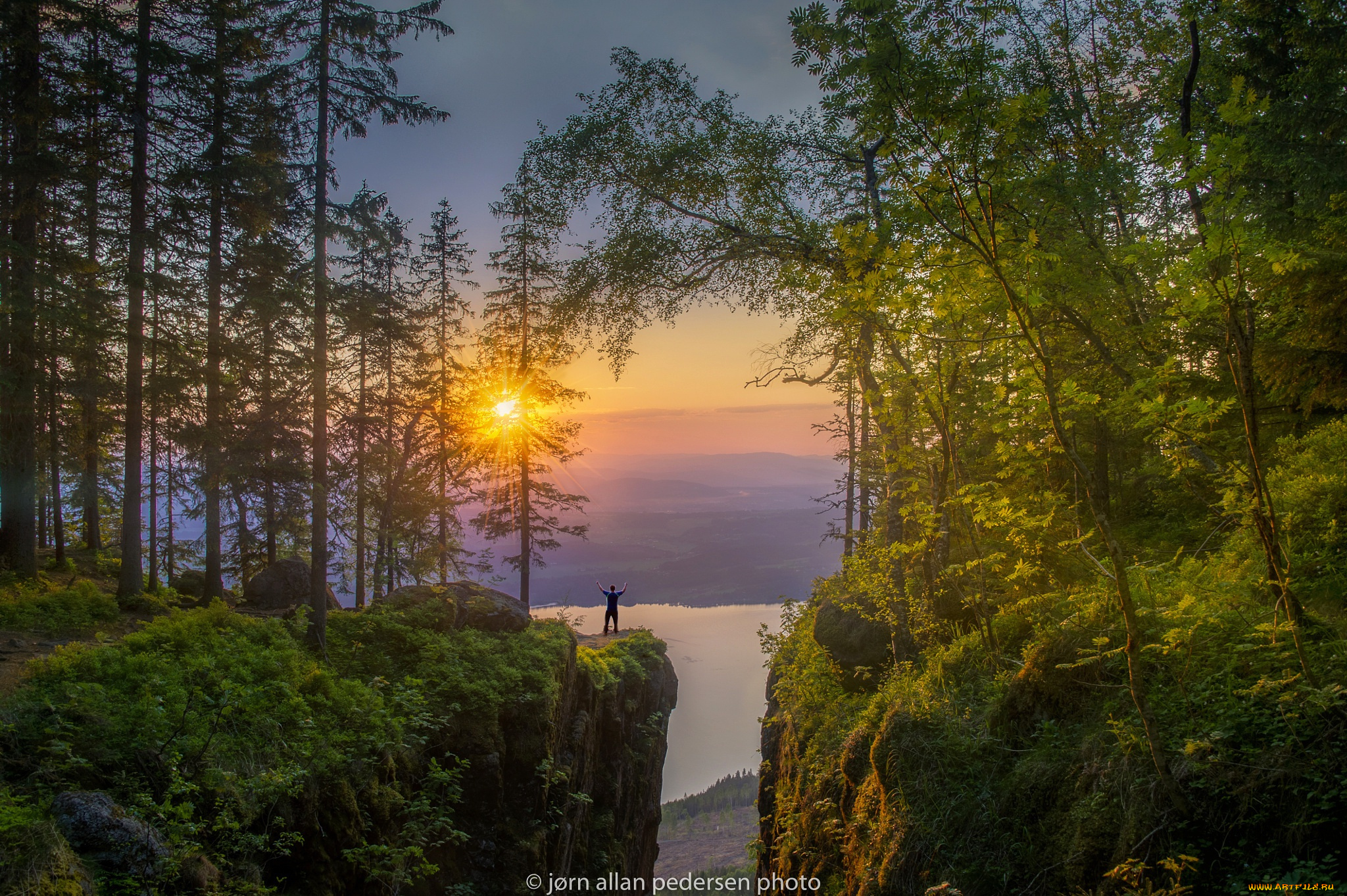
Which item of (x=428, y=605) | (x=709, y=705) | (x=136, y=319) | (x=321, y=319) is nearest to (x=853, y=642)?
(x=428, y=605)

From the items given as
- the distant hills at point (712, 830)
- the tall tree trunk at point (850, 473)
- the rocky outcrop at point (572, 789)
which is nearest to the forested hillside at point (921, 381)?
the rocky outcrop at point (572, 789)

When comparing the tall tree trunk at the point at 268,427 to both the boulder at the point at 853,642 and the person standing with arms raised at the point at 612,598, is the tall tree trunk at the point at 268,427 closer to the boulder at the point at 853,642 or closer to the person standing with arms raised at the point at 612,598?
the person standing with arms raised at the point at 612,598

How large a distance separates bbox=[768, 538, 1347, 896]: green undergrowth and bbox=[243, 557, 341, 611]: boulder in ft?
48.5

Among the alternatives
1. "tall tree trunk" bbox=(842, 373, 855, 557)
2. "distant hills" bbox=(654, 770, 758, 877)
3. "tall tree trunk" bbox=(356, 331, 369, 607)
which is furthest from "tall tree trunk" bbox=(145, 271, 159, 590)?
"distant hills" bbox=(654, 770, 758, 877)

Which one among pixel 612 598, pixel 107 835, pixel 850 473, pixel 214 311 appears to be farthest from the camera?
pixel 850 473

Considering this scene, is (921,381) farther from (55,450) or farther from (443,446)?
(55,450)

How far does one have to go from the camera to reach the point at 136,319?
12961mm

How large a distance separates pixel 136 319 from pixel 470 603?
9.90 meters

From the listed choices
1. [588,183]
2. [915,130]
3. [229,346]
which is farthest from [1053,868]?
[229,346]

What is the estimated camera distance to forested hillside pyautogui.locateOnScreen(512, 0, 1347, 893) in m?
3.40

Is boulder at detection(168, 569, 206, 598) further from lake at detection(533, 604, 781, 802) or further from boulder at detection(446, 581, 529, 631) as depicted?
lake at detection(533, 604, 781, 802)

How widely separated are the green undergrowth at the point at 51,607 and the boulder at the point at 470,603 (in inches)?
212

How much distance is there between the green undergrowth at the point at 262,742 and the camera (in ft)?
16.4

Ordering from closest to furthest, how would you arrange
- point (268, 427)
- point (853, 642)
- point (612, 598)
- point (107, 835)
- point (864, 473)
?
point (107, 835), point (853, 642), point (268, 427), point (864, 473), point (612, 598)
